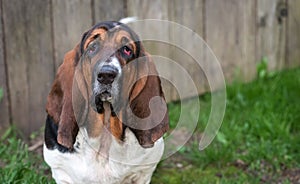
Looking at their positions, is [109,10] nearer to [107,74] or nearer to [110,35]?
[110,35]

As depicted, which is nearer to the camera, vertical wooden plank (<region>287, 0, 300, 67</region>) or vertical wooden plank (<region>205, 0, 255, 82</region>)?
vertical wooden plank (<region>205, 0, 255, 82</region>)

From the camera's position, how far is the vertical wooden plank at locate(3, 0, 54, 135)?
4.75 m

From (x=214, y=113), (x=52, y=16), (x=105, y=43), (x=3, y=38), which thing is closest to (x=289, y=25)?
(x=214, y=113)

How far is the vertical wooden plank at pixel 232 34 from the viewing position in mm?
6055

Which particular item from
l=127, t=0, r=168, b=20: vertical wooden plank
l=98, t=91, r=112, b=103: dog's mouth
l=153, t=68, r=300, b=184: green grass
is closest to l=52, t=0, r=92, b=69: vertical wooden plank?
l=127, t=0, r=168, b=20: vertical wooden plank

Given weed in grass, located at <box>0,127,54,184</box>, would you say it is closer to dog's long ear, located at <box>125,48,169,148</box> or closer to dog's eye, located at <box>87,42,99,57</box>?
dog's long ear, located at <box>125,48,169,148</box>

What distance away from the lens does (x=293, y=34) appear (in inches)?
269

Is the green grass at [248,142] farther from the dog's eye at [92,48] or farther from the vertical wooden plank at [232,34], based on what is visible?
the dog's eye at [92,48]

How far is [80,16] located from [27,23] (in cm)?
48

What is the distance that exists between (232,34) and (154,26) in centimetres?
104

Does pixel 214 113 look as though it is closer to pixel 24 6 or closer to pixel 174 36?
pixel 174 36

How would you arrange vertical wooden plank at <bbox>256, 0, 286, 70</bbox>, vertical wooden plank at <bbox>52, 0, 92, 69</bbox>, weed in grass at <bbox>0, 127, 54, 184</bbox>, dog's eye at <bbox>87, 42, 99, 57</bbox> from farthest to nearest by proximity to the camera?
vertical wooden plank at <bbox>256, 0, 286, 70</bbox>, vertical wooden plank at <bbox>52, 0, 92, 69</bbox>, weed in grass at <bbox>0, 127, 54, 184</bbox>, dog's eye at <bbox>87, 42, 99, 57</bbox>

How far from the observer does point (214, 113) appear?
5398 millimetres

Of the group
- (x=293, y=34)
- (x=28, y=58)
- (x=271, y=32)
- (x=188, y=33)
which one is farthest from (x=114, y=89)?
(x=293, y=34)
